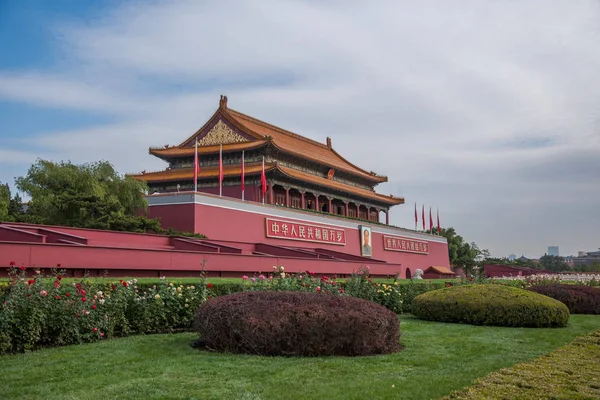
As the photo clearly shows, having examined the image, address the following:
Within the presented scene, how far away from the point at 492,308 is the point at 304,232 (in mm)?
18245

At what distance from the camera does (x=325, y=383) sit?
5535 mm

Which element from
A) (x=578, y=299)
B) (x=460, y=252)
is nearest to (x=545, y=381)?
(x=578, y=299)

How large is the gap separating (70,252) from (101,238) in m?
4.57

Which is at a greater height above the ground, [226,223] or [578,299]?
[226,223]

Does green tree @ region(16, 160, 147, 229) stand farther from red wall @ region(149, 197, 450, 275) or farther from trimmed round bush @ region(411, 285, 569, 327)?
trimmed round bush @ region(411, 285, 569, 327)

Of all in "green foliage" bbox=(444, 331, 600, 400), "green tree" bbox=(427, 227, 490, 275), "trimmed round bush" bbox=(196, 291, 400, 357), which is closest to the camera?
"green foliage" bbox=(444, 331, 600, 400)

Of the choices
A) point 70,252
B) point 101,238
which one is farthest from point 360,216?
point 70,252

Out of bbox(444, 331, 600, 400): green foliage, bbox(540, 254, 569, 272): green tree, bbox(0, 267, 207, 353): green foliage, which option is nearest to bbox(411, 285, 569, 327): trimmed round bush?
bbox(444, 331, 600, 400): green foliage

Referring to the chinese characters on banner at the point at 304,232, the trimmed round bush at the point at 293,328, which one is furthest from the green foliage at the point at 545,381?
the chinese characters on banner at the point at 304,232

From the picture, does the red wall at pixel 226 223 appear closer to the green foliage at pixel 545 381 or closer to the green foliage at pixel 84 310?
the green foliage at pixel 84 310

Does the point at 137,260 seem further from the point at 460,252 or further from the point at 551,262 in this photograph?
the point at 551,262

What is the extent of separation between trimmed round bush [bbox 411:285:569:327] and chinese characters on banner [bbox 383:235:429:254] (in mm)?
25023

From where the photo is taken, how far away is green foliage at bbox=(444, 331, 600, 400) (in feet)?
16.8

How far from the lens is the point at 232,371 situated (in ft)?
19.6
